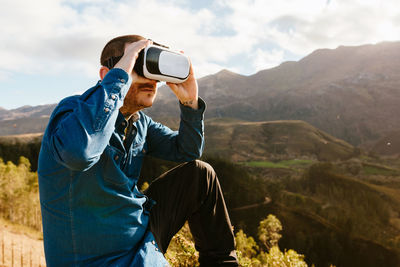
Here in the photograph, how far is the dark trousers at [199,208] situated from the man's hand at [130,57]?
2.70ft

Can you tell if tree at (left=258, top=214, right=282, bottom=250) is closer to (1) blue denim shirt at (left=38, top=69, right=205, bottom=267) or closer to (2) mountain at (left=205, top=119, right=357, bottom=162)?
(1) blue denim shirt at (left=38, top=69, right=205, bottom=267)

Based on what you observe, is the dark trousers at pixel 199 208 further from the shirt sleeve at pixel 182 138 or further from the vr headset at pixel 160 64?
the vr headset at pixel 160 64

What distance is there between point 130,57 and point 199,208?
3.73 ft

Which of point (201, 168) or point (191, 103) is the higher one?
point (191, 103)

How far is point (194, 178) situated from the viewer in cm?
189

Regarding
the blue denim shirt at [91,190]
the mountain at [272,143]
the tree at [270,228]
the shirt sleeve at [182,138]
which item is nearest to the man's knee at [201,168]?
the shirt sleeve at [182,138]

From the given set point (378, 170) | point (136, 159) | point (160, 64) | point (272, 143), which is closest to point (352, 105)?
point (272, 143)

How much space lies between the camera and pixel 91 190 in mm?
1384

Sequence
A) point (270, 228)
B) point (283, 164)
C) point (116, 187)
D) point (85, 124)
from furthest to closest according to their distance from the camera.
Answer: point (283, 164)
point (270, 228)
point (116, 187)
point (85, 124)

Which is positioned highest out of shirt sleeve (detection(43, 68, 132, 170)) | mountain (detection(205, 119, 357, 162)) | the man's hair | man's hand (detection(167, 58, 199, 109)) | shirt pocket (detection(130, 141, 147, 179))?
the man's hair

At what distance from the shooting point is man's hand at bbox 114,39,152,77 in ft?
4.76

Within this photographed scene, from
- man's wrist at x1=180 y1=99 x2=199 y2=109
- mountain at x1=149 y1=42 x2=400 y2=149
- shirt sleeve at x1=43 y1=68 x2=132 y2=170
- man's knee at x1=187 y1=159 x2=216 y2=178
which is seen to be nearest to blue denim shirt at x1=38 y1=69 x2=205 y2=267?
shirt sleeve at x1=43 y1=68 x2=132 y2=170

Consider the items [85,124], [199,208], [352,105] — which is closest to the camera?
[85,124]

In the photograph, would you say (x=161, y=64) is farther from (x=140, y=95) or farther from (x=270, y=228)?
(x=270, y=228)
